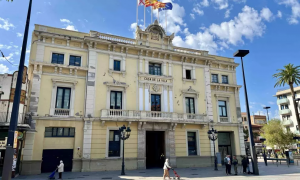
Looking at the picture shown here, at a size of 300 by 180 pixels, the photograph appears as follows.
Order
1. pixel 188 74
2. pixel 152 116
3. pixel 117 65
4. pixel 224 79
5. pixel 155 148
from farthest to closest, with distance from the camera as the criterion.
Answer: pixel 224 79 → pixel 188 74 → pixel 155 148 → pixel 117 65 → pixel 152 116

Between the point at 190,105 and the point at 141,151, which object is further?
the point at 190,105

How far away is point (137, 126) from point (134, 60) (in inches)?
294

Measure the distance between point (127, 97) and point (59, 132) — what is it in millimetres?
7408

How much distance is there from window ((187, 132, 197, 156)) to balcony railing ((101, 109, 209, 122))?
199 cm

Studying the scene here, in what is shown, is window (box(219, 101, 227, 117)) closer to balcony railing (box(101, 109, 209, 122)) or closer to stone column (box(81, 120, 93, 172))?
balcony railing (box(101, 109, 209, 122))

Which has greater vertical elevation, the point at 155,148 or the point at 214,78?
the point at 214,78

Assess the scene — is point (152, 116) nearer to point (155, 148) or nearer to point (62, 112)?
point (155, 148)

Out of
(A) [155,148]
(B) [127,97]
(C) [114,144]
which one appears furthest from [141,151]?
(B) [127,97]

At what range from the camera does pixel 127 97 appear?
23031 millimetres

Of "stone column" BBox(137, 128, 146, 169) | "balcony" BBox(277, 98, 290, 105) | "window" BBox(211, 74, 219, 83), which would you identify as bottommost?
"stone column" BBox(137, 128, 146, 169)

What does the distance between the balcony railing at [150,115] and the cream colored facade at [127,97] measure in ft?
0.32

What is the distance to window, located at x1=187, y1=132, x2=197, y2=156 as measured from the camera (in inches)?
973

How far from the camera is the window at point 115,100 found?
74.0ft

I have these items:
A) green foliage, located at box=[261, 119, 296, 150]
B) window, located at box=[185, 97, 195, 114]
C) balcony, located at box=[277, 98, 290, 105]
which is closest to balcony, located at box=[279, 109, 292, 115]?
balcony, located at box=[277, 98, 290, 105]
